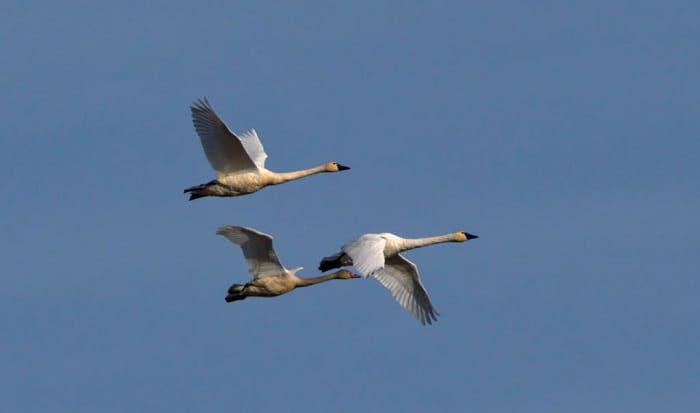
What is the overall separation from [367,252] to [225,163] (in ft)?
18.3

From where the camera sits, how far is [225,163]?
55.8 metres

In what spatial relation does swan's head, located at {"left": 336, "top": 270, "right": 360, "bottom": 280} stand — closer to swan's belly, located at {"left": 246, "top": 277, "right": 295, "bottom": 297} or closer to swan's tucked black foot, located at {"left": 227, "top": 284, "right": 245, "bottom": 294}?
swan's belly, located at {"left": 246, "top": 277, "right": 295, "bottom": 297}

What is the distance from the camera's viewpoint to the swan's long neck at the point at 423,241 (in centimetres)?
5497

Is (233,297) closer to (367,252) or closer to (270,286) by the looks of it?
(270,286)

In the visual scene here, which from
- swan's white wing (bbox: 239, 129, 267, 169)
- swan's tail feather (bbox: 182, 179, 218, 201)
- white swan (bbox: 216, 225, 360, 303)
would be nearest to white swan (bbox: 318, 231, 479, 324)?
white swan (bbox: 216, 225, 360, 303)

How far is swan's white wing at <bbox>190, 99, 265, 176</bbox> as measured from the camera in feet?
180

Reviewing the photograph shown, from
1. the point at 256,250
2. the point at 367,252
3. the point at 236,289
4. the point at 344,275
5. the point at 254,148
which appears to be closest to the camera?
the point at 367,252

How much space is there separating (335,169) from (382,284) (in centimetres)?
452

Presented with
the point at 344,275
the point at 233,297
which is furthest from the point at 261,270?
the point at 344,275

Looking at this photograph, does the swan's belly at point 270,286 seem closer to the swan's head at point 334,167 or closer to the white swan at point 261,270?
the white swan at point 261,270

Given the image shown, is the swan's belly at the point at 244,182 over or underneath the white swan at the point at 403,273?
over

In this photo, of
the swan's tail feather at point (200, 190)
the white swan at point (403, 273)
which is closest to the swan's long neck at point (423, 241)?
the white swan at point (403, 273)

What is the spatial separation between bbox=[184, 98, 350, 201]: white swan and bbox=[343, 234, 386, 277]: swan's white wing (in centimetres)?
391

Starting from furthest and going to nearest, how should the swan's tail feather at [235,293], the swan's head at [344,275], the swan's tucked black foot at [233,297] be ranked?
the swan's head at [344,275], the swan's tucked black foot at [233,297], the swan's tail feather at [235,293]
